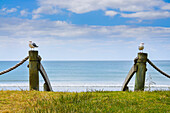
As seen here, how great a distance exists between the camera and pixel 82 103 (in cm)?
464

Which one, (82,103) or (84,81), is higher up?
(84,81)

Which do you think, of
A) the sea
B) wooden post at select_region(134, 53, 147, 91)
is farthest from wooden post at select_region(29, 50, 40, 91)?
wooden post at select_region(134, 53, 147, 91)

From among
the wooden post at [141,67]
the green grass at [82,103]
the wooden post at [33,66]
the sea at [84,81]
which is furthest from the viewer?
the sea at [84,81]

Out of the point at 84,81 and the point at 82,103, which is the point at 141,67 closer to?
the point at 82,103

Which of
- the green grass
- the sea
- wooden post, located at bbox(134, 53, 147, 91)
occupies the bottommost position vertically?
the green grass

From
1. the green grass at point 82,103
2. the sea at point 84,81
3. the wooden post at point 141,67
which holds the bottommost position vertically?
the green grass at point 82,103

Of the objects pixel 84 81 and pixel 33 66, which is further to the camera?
pixel 84 81

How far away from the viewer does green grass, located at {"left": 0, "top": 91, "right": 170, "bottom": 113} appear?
410 cm

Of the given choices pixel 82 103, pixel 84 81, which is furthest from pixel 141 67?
pixel 84 81

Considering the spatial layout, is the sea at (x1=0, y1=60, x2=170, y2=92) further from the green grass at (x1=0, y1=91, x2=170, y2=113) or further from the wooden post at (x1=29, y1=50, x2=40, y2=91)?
the green grass at (x1=0, y1=91, x2=170, y2=113)

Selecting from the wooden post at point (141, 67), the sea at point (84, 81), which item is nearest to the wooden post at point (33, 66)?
the sea at point (84, 81)

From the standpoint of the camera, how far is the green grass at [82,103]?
4.10 meters

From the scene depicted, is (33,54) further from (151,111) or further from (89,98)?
(151,111)

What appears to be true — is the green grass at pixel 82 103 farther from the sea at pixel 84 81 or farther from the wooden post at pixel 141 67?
the sea at pixel 84 81
